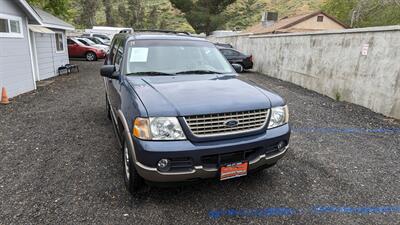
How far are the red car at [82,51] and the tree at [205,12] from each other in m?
22.2

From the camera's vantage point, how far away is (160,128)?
103 inches

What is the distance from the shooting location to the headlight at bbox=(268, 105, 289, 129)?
3074mm

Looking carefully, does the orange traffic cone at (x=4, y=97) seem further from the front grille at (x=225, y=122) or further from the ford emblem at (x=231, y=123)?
the ford emblem at (x=231, y=123)

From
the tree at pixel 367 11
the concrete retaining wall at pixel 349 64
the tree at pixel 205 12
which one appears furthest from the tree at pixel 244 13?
the concrete retaining wall at pixel 349 64

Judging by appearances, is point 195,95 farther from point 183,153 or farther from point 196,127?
point 183,153

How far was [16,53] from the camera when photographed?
894cm

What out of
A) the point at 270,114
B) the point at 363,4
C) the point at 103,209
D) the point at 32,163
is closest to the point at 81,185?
the point at 103,209

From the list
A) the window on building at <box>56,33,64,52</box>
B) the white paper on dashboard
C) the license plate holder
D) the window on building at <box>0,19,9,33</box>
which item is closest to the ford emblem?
the license plate holder

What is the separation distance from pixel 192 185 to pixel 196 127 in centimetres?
109

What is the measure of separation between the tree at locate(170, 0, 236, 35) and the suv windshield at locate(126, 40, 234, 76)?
37.1 metres

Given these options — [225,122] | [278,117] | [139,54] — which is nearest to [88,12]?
[139,54]

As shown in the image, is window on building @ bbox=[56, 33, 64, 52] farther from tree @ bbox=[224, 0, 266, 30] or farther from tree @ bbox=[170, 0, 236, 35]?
tree @ bbox=[224, 0, 266, 30]

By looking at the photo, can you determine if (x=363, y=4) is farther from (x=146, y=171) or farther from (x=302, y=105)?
(x=146, y=171)

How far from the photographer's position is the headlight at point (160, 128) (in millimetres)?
2600
